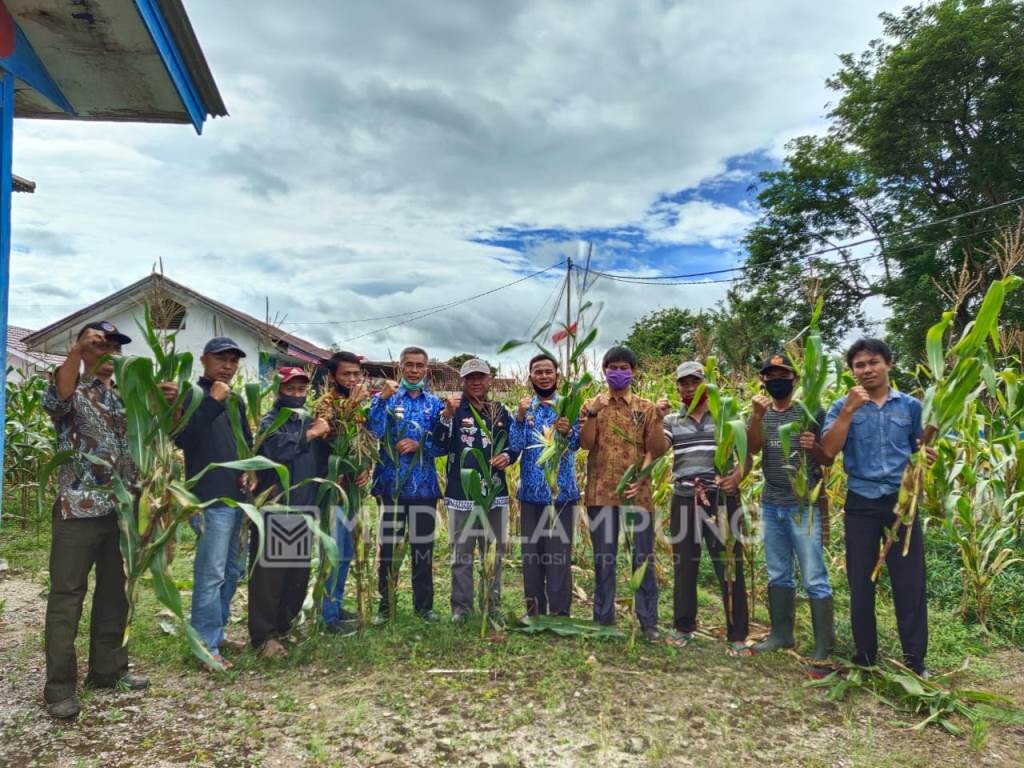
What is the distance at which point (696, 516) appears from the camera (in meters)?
3.44

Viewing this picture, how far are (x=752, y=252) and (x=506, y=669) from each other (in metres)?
17.4

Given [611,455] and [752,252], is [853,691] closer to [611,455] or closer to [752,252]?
[611,455]

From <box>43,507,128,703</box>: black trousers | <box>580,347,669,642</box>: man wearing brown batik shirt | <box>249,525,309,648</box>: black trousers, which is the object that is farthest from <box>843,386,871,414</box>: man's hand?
<box>43,507,128,703</box>: black trousers

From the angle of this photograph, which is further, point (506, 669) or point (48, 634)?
point (506, 669)

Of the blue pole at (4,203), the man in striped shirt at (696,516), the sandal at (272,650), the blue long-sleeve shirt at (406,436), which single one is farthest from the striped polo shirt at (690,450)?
the blue pole at (4,203)

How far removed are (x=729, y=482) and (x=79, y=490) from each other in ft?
10.1

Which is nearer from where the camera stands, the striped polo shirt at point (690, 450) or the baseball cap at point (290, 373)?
the baseball cap at point (290, 373)

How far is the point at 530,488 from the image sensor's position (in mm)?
3598

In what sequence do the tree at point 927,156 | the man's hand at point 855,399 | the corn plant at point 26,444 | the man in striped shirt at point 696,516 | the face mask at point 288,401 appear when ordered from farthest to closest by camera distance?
the tree at point 927,156, the corn plant at point 26,444, the man in striped shirt at point 696,516, the face mask at point 288,401, the man's hand at point 855,399

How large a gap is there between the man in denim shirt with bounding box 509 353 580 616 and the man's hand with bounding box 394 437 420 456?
558mm

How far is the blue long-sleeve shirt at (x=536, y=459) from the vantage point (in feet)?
11.7

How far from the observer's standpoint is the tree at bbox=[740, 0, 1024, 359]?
1248 centimetres

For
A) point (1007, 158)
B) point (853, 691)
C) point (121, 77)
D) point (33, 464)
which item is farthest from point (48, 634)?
point (1007, 158)

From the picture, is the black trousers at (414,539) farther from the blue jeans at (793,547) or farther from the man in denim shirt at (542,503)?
the blue jeans at (793,547)
